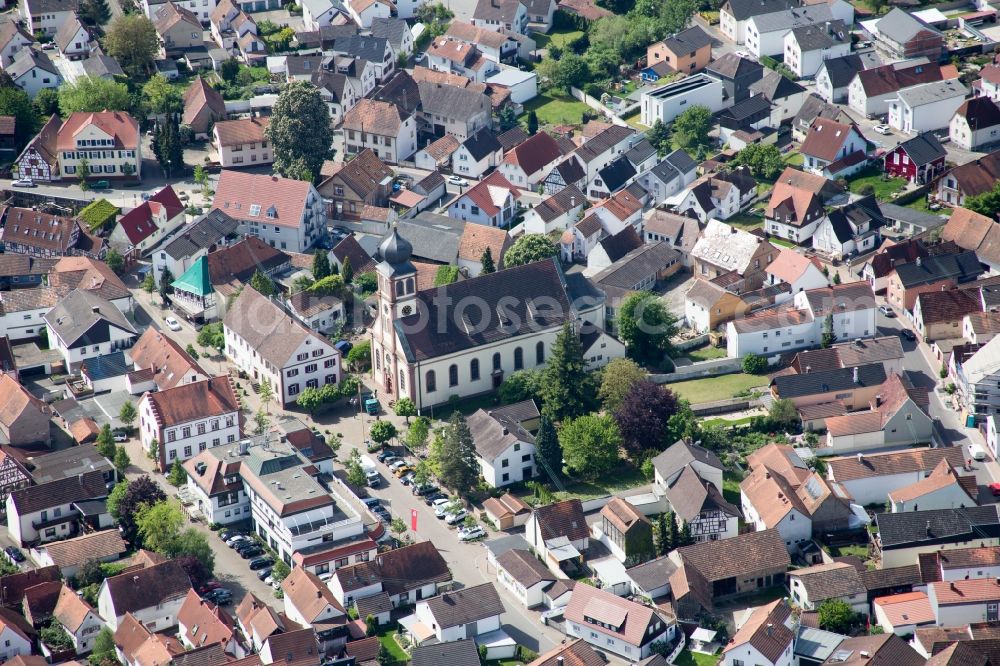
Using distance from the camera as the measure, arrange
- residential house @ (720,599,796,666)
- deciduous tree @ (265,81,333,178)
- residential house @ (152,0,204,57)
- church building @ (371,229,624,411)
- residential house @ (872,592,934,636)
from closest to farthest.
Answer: residential house @ (720,599,796,666)
residential house @ (872,592,934,636)
church building @ (371,229,624,411)
deciduous tree @ (265,81,333,178)
residential house @ (152,0,204,57)

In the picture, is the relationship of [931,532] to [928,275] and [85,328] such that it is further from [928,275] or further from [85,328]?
[85,328]

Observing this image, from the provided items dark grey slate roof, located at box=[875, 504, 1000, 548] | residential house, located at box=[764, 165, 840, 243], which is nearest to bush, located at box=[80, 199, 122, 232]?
residential house, located at box=[764, 165, 840, 243]

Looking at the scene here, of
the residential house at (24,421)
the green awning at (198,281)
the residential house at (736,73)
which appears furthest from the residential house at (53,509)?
the residential house at (736,73)

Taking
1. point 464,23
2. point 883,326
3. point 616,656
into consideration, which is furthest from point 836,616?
point 464,23

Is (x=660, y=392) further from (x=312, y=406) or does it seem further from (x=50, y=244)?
(x=50, y=244)

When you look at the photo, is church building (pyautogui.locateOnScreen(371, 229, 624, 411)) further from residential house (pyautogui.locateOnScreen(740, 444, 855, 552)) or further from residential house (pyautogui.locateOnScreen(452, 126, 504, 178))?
residential house (pyautogui.locateOnScreen(452, 126, 504, 178))
